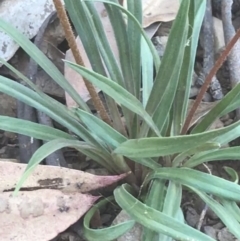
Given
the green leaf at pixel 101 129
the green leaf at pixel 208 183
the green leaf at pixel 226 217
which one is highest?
the green leaf at pixel 101 129

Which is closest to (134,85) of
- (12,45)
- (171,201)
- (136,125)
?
(136,125)

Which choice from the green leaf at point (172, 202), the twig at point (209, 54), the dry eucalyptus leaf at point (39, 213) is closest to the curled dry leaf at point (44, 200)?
the dry eucalyptus leaf at point (39, 213)

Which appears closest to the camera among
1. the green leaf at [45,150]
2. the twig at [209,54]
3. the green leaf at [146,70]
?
the green leaf at [45,150]

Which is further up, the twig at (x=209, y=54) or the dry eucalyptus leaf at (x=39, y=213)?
the twig at (x=209, y=54)

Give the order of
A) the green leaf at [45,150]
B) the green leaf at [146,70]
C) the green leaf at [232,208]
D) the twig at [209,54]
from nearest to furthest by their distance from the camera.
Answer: the green leaf at [45,150] → the green leaf at [232,208] → the green leaf at [146,70] → the twig at [209,54]

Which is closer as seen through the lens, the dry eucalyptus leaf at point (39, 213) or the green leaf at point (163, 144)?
the green leaf at point (163, 144)

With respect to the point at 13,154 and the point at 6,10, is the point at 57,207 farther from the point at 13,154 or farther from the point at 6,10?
the point at 6,10

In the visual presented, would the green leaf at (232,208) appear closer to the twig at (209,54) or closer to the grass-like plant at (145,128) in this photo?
the grass-like plant at (145,128)
